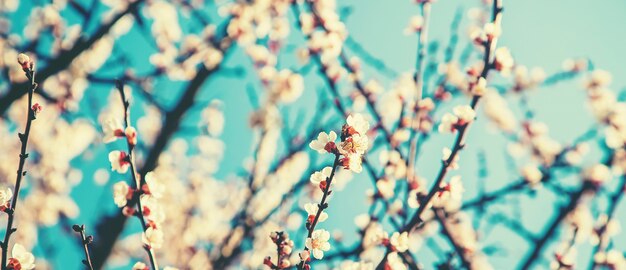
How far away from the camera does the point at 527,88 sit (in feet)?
14.2

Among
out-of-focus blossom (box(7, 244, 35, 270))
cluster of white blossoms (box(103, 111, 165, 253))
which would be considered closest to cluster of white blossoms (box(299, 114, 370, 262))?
cluster of white blossoms (box(103, 111, 165, 253))

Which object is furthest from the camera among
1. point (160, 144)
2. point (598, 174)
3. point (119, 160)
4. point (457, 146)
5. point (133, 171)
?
point (160, 144)

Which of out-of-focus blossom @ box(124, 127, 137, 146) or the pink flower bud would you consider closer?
the pink flower bud

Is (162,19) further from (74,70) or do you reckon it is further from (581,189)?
(581,189)

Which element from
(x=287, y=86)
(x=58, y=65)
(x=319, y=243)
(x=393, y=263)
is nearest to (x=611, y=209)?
(x=393, y=263)

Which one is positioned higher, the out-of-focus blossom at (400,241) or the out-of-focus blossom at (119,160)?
the out-of-focus blossom at (119,160)

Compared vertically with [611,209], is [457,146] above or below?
above

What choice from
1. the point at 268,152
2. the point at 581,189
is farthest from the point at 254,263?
the point at 581,189

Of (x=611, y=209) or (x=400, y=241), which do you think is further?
(x=611, y=209)

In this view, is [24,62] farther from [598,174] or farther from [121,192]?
[598,174]

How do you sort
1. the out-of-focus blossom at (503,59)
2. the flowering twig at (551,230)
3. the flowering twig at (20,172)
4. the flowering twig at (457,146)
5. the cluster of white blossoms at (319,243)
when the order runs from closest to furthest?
the flowering twig at (20,172), the cluster of white blossoms at (319,243), the flowering twig at (457,146), the out-of-focus blossom at (503,59), the flowering twig at (551,230)

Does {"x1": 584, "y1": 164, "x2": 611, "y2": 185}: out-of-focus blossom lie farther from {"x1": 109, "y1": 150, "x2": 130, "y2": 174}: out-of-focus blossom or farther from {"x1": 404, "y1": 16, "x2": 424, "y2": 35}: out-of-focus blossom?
{"x1": 109, "y1": 150, "x2": 130, "y2": 174}: out-of-focus blossom

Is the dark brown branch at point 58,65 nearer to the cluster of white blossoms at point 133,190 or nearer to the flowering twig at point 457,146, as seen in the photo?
the cluster of white blossoms at point 133,190

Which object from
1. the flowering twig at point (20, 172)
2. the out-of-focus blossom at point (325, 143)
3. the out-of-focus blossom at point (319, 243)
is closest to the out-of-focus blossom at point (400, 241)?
the out-of-focus blossom at point (319, 243)
